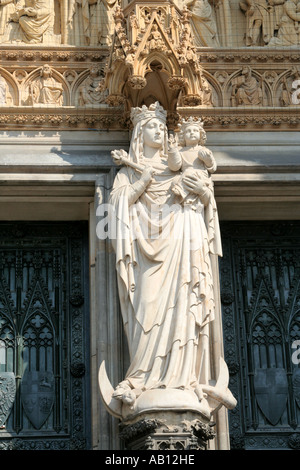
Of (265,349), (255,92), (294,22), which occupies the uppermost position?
(294,22)

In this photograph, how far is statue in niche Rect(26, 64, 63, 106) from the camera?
15.2m

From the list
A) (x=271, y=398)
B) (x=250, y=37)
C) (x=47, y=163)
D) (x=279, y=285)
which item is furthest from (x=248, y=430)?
(x=250, y=37)

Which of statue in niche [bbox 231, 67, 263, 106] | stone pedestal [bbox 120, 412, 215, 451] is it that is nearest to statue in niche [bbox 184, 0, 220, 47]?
statue in niche [bbox 231, 67, 263, 106]

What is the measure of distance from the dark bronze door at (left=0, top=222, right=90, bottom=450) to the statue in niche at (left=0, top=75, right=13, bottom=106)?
1.37m

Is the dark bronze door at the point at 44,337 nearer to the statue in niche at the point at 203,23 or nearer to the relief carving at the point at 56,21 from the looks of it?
the relief carving at the point at 56,21

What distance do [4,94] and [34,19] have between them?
112 cm

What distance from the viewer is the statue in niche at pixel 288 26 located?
15727 mm

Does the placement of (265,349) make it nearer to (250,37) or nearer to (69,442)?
(69,442)

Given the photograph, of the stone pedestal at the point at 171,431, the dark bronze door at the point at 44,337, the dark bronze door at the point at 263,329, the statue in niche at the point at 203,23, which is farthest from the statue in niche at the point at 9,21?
the stone pedestal at the point at 171,431

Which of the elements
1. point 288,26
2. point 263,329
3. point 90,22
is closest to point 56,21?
point 90,22

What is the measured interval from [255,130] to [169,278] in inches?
101

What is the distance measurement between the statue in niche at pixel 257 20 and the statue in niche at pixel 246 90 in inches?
19.5

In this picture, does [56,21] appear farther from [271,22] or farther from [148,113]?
[271,22]
